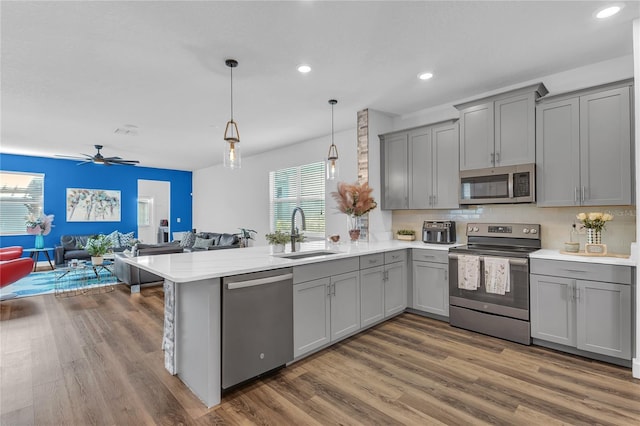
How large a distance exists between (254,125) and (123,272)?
3495 mm

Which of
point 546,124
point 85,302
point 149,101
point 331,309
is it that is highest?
point 149,101

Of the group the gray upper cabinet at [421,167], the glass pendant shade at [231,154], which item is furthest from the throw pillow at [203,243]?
the glass pendant shade at [231,154]

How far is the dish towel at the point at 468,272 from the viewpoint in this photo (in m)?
3.29

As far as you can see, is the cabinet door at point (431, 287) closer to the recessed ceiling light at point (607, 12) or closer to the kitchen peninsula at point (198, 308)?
the kitchen peninsula at point (198, 308)

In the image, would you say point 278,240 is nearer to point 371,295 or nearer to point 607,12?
point 371,295

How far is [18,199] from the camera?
7.57 m

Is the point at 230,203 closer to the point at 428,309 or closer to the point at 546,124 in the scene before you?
the point at 428,309

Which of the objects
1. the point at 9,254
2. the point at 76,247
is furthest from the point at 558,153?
the point at 76,247

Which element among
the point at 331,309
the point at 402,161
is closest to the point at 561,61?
the point at 402,161

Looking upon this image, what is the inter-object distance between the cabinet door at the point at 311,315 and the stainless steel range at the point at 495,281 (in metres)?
1.55

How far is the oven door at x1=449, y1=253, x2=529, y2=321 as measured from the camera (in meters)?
3.02

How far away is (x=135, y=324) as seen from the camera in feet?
12.0

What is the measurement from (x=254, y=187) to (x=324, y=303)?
17.6 ft

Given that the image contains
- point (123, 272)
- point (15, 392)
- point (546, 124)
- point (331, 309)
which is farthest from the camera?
point (123, 272)
